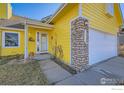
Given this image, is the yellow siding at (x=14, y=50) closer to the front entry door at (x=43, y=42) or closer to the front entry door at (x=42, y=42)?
the front entry door at (x=42, y=42)

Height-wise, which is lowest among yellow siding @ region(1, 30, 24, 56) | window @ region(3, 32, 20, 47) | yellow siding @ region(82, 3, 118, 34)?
yellow siding @ region(1, 30, 24, 56)

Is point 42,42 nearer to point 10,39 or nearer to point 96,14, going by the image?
point 10,39

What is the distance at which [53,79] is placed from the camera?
4.02 metres

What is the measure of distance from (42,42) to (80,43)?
5103 mm

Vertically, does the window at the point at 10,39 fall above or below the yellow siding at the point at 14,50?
above

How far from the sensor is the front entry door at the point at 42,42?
9133 millimetres

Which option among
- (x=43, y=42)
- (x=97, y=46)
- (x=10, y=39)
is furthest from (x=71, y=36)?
(x=10, y=39)

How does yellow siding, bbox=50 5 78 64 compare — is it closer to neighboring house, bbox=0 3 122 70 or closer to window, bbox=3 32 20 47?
neighboring house, bbox=0 3 122 70

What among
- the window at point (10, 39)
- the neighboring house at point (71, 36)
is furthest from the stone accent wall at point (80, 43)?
the window at point (10, 39)

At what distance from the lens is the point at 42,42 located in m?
9.38

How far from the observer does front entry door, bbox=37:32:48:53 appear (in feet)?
30.0

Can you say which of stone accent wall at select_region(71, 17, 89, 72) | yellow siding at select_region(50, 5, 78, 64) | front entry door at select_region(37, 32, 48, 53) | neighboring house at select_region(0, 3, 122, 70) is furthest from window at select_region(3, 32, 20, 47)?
stone accent wall at select_region(71, 17, 89, 72)
